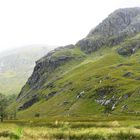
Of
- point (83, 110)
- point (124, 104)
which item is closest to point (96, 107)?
point (83, 110)

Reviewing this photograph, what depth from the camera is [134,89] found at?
19612cm

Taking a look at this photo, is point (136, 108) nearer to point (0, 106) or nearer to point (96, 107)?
point (96, 107)

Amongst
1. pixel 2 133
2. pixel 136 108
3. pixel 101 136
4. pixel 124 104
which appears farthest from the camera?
pixel 124 104

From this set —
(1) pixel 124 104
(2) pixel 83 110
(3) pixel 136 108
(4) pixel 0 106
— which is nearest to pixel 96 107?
(2) pixel 83 110

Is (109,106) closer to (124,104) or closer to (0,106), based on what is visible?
(124,104)

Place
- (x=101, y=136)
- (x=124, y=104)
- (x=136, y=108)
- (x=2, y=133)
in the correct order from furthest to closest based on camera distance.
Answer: (x=124, y=104), (x=136, y=108), (x=2, y=133), (x=101, y=136)

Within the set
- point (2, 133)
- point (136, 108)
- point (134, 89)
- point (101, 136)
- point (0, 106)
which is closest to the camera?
point (101, 136)

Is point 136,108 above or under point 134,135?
under

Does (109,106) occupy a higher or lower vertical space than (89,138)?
lower

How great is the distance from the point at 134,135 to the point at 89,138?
13.2 ft

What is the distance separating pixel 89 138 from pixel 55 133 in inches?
134

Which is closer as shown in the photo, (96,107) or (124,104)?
(124,104)

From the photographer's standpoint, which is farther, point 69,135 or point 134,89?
point 134,89

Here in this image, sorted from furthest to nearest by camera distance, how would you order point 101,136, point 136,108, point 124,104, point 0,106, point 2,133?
point 124,104 < point 136,108 < point 0,106 < point 2,133 < point 101,136
